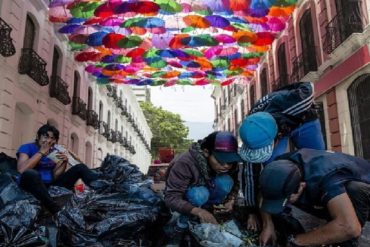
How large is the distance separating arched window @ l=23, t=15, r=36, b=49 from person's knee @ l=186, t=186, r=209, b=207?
10137 mm

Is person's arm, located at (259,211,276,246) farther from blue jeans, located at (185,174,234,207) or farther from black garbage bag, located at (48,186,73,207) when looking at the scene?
black garbage bag, located at (48,186,73,207)

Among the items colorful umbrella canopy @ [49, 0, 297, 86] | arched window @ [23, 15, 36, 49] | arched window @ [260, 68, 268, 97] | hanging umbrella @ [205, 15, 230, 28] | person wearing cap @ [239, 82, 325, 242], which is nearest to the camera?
person wearing cap @ [239, 82, 325, 242]

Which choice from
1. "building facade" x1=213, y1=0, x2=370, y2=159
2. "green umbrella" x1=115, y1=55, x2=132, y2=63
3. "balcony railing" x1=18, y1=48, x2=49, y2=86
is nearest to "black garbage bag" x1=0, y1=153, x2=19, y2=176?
"balcony railing" x1=18, y1=48, x2=49, y2=86

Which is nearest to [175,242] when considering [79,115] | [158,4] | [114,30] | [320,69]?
[158,4]

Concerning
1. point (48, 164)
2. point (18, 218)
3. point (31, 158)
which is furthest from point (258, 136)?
point (48, 164)

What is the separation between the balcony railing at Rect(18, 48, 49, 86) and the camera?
1019 centimetres

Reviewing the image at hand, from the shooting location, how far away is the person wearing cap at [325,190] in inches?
63.7

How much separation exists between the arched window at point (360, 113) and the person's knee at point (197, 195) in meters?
8.04

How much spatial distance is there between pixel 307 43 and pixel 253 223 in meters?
12.4

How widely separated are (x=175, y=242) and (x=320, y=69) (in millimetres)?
10690

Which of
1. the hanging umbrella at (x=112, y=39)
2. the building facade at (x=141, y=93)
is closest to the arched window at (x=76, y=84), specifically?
the hanging umbrella at (x=112, y=39)

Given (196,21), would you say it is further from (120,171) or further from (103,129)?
(103,129)

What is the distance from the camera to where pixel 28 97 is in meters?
10.9

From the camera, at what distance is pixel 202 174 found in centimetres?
277
